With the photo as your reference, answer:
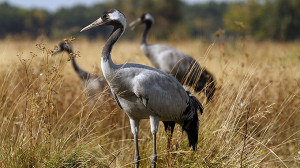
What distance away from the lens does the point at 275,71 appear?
655cm

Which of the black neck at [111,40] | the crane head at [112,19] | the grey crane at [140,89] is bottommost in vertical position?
the grey crane at [140,89]

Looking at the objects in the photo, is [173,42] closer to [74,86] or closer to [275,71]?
[275,71]

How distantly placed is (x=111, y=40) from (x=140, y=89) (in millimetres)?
479

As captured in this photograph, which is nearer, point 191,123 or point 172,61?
point 191,123

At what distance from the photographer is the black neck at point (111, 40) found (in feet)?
10.0

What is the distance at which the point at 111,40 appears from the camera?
312cm

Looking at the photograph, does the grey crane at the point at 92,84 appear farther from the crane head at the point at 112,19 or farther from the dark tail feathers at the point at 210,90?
the dark tail feathers at the point at 210,90

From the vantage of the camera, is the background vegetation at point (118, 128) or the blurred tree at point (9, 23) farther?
the blurred tree at point (9, 23)

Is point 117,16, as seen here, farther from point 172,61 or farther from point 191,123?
point 172,61

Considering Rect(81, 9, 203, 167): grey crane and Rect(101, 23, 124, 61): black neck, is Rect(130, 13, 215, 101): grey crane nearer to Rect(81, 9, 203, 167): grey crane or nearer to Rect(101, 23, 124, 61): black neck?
Rect(81, 9, 203, 167): grey crane

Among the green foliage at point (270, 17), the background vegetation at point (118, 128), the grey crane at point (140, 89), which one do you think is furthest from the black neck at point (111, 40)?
the green foliage at point (270, 17)

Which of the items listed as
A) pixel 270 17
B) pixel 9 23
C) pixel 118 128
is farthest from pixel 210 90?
pixel 9 23

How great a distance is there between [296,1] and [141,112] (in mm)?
31187

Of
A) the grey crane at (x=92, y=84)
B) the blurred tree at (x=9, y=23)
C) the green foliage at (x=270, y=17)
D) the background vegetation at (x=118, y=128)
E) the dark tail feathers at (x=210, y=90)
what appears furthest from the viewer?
the blurred tree at (x=9, y=23)
